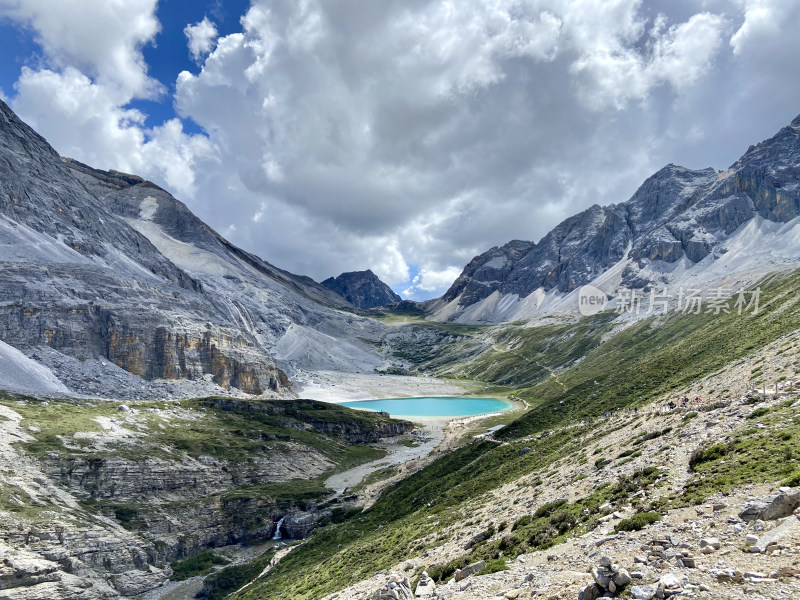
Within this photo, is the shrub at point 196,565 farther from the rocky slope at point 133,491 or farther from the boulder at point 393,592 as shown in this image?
the boulder at point 393,592

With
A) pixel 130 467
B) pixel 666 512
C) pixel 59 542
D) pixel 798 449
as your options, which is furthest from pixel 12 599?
pixel 798 449

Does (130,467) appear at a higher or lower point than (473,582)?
higher

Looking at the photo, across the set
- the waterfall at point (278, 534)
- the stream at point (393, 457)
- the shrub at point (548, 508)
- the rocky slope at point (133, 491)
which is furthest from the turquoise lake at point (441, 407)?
the shrub at point (548, 508)

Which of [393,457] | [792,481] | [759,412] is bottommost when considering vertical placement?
[393,457]

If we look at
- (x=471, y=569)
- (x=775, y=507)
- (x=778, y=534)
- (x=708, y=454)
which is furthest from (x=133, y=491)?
(x=778, y=534)

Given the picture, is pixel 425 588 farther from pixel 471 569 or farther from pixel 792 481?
pixel 792 481

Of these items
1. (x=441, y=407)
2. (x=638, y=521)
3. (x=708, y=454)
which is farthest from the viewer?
(x=441, y=407)

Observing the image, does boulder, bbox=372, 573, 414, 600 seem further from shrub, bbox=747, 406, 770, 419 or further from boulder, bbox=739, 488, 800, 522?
shrub, bbox=747, 406, 770, 419

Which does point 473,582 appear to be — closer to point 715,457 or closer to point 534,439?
point 715,457
